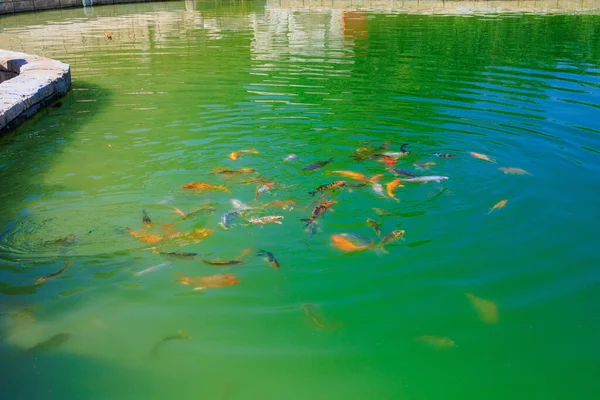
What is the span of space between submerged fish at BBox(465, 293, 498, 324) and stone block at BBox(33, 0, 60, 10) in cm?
3140

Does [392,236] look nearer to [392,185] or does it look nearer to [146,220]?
[392,185]

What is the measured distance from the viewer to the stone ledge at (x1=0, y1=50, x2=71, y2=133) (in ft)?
24.8

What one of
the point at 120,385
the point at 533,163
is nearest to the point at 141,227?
the point at 120,385

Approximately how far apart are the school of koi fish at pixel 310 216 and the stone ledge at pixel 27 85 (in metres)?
3.82

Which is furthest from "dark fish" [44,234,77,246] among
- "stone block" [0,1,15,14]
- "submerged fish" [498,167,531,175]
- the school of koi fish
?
"stone block" [0,1,15,14]

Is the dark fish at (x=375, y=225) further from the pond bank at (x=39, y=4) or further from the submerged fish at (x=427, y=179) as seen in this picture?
the pond bank at (x=39, y=4)

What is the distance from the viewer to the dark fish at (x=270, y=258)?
13.2 feet

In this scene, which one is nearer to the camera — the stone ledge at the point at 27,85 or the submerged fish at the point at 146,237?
the submerged fish at the point at 146,237

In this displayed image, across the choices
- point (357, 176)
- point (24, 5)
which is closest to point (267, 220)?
point (357, 176)

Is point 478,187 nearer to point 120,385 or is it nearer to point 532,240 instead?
point 532,240

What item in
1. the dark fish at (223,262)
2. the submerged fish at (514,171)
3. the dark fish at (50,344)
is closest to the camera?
the dark fish at (50,344)

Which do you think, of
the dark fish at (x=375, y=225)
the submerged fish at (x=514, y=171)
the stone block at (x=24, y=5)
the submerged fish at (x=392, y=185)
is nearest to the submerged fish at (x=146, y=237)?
the dark fish at (x=375, y=225)

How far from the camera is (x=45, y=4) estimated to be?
28.6 metres

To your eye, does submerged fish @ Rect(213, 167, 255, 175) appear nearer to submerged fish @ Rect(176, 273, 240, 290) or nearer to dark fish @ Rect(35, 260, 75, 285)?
submerged fish @ Rect(176, 273, 240, 290)
